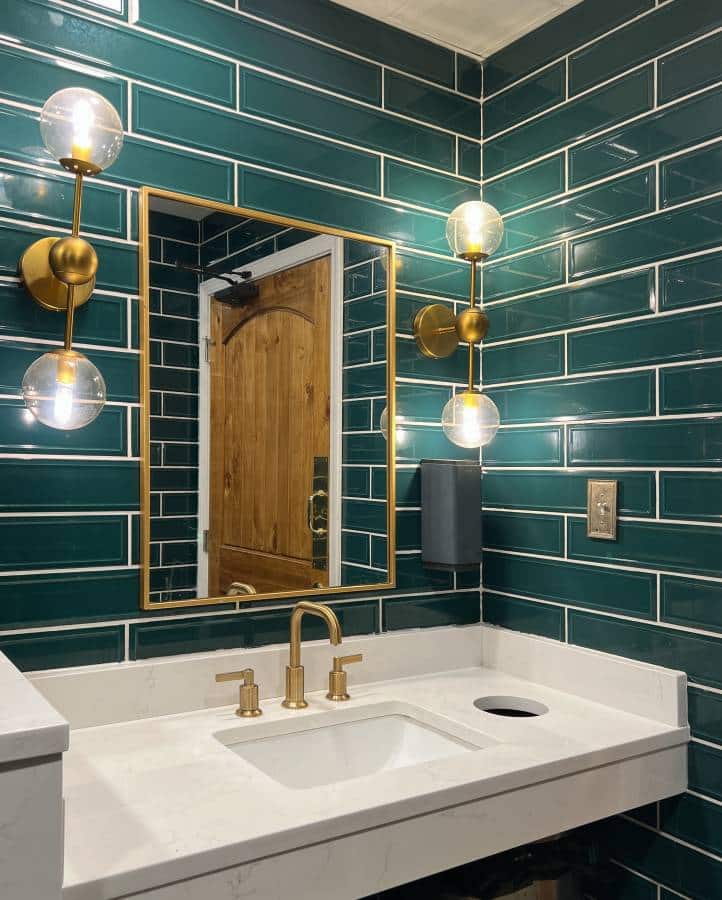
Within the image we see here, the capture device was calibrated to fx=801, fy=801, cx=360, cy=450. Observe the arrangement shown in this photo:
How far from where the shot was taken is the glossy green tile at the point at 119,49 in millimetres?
1378

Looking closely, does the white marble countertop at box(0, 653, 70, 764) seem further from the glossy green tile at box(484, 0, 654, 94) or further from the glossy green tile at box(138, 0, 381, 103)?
the glossy green tile at box(484, 0, 654, 94)

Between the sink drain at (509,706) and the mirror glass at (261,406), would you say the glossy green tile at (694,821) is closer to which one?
the sink drain at (509,706)

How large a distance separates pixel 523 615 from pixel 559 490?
0.30 meters

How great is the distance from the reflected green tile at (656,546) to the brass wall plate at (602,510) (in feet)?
0.05

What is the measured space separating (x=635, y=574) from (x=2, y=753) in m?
1.16

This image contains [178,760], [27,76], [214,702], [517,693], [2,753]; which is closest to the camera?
[2,753]

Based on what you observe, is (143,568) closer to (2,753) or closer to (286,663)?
(286,663)

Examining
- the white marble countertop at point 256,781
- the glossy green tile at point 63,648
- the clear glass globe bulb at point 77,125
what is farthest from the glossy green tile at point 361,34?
the white marble countertop at point 256,781

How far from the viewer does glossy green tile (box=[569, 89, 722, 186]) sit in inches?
56.7

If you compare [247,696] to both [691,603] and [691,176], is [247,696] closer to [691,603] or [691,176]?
[691,603]

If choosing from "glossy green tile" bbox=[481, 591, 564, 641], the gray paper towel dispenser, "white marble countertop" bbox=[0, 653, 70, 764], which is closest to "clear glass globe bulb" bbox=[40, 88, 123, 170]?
"white marble countertop" bbox=[0, 653, 70, 764]

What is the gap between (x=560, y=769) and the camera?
1286 millimetres

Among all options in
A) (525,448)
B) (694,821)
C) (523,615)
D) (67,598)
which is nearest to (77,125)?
(67,598)

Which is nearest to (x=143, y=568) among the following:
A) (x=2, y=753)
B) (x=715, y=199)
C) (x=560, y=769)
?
(x=2, y=753)
